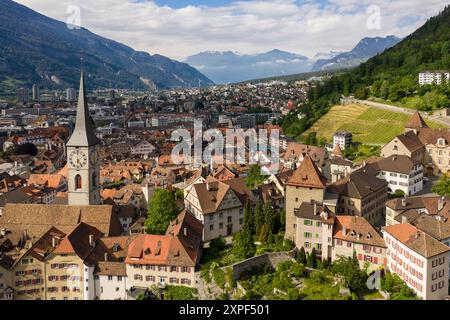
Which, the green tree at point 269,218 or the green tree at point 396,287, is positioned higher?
the green tree at point 269,218

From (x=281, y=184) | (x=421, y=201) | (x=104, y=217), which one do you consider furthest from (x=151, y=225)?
(x=421, y=201)

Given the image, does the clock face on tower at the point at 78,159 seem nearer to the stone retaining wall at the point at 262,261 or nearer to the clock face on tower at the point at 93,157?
the clock face on tower at the point at 93,157

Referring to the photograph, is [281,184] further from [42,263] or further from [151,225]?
[42,263]

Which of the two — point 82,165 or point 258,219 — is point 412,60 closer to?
point 258,219

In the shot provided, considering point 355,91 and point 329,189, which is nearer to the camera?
point 329,189

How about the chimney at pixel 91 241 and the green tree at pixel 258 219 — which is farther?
the green tree at pixel 258 219

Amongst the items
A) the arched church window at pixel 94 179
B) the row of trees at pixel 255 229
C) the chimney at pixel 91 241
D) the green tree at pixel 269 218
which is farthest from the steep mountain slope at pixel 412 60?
the chimney at pixel 91 241

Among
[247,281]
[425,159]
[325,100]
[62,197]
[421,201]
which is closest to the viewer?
[247,281]
